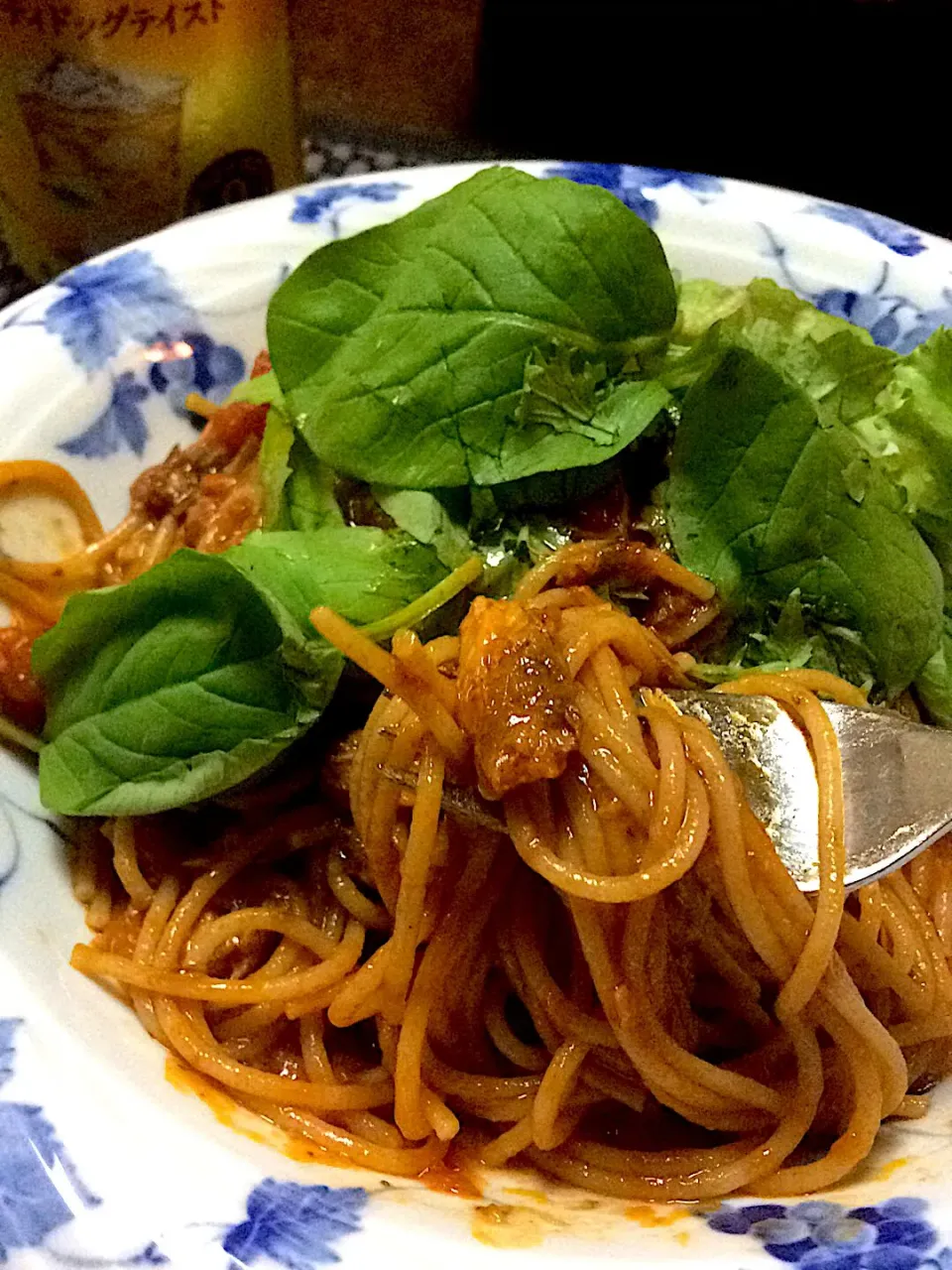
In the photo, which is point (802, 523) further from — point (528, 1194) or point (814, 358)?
point (528, 1194)

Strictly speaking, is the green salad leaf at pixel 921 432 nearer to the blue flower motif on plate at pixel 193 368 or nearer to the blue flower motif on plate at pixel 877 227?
the blue flower motif on plate at pixel 877 227

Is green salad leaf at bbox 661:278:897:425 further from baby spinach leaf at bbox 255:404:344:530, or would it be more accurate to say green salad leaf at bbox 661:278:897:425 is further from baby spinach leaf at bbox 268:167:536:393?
baby spinach leaf at bbox 255:404:344:530

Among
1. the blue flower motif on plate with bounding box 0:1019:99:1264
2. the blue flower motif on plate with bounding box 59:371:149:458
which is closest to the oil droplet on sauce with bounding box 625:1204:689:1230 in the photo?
the blue flower motif on plate with bounding box 0:1019:99:1264

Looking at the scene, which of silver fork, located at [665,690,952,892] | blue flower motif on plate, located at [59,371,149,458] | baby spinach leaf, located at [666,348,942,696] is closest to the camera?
silver fork, located at [665,690,952,892]

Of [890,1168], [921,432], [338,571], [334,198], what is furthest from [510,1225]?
[334,198]

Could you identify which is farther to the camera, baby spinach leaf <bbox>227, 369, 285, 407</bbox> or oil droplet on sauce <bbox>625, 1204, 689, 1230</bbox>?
baby spinach leaf <bbox>227, 369, 285, 407</bbox>

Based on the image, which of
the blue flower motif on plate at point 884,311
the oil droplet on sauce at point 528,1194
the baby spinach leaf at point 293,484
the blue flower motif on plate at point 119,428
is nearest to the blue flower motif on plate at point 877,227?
the blue flower motif on plate at point 884,311

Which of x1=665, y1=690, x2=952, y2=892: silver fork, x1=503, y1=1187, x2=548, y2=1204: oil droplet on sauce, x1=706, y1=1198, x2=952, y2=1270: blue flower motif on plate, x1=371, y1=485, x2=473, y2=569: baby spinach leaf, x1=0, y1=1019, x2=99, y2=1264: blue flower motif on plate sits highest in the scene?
x1=371, y1=485, x2=473, y2=569: baby spinach leaf
